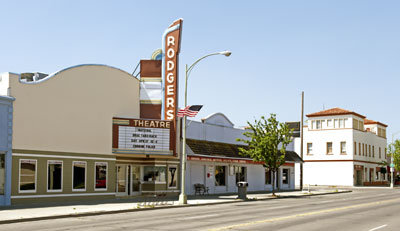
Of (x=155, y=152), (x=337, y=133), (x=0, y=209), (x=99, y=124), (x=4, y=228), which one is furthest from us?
(x=337, y=133)

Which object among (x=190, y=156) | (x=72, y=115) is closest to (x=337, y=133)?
(x=190, y=156)

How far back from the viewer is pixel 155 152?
32.7 metres

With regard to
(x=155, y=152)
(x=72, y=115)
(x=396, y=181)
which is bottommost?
(x=396, y=181)

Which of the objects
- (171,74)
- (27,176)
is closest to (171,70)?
(171,74)

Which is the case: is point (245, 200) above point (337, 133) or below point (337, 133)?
below

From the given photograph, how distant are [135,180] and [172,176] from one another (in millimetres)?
2793

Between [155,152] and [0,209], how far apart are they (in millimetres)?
11505

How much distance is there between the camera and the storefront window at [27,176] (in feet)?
86.4

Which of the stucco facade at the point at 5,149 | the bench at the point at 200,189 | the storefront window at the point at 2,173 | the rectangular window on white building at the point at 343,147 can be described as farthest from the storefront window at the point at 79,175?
the rectangular window on white building at the point at 343,147

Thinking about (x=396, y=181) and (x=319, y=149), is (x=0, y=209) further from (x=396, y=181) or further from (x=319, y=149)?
(x=396, y=181)

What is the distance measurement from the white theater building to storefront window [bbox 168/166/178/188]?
4186cm

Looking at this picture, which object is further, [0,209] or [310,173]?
[310,173]

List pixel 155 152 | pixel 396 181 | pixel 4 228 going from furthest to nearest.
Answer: pixel 396 181, pixel 155 152, pixel 4 228

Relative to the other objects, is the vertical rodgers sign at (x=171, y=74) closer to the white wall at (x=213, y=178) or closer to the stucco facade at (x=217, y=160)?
the stucco facade at (x=217, y=160)
